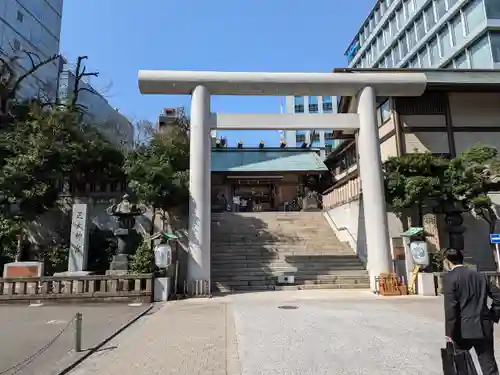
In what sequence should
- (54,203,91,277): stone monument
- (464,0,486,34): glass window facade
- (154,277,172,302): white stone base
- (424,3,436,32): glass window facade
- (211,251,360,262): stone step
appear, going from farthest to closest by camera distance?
1. (424,3,436,32): glass window facade
2. (464,0,486,34): glass window facade
3. (211,251,360,262): stone step
4. (54,203,91,277): stone monument
5. (154,277,172,302): white stone base

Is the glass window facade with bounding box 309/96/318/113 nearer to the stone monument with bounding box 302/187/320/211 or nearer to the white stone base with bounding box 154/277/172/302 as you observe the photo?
the stone monument with bounding box 302/187/320/211

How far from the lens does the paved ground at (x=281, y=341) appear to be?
16.2 ft

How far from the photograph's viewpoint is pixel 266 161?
25781 millimetres

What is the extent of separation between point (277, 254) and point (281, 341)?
32.1 ft

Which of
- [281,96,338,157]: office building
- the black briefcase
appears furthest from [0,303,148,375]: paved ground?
[281,96,338,157]: office building

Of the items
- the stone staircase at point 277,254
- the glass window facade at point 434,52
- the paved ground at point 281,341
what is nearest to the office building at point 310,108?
the glass window facade at point 434,52

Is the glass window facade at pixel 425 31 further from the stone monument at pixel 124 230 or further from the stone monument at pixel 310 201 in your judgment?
the stone monument at pixel 124 230

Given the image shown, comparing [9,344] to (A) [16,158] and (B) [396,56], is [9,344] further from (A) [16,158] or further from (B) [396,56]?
(B) [396,56]

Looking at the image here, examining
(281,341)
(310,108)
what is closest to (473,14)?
(281,341)

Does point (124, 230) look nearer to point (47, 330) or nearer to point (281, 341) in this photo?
point (47, 330)

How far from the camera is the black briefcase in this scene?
3.52 meters

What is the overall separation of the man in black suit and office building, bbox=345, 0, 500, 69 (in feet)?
93.3

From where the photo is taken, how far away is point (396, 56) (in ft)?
135

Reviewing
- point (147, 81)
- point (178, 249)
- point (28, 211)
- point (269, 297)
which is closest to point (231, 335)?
point (269, 297)
